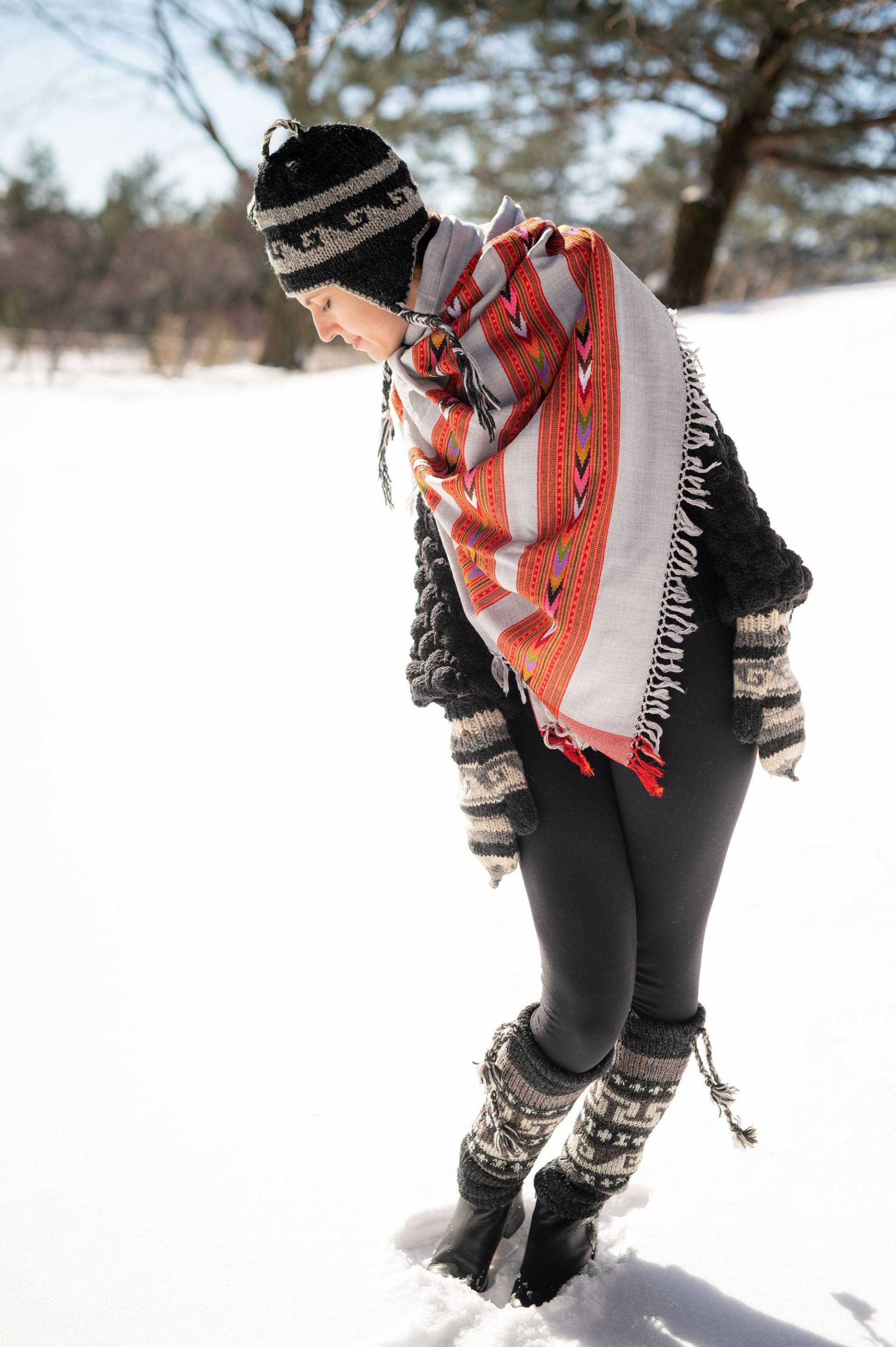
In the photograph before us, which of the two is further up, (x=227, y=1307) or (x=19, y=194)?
(x=19, y=194)

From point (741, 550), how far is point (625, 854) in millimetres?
431

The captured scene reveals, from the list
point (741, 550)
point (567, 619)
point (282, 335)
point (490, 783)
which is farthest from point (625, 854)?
point (282, 335)

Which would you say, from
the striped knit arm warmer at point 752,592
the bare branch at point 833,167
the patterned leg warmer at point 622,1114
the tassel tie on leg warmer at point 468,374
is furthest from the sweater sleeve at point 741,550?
the bare branch at point 833,167

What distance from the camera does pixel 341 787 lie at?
2.86 metres

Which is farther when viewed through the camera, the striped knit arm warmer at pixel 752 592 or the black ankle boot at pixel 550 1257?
the black ankle boot at pixel 550 1257

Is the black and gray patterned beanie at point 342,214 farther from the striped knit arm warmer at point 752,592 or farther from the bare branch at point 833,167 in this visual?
the bare branch at point 833,167

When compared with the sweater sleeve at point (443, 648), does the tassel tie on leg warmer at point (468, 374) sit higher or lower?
higher

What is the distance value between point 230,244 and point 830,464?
19.2 meters

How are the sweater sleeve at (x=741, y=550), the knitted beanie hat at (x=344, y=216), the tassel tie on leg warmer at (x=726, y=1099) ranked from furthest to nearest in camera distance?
the tassel tie on leg warmer at (x=726, y=1099) → the knitted beanie hat at (x=344, y=216) → the sweater sleeve at (x=741, y=550)

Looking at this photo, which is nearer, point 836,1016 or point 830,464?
point 836,1016

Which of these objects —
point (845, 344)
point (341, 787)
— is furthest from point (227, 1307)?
point (845, 344)

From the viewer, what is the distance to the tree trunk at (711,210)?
7613mm

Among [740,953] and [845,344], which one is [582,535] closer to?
[740,953]

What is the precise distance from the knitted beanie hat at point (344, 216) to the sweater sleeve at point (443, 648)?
0.26m
